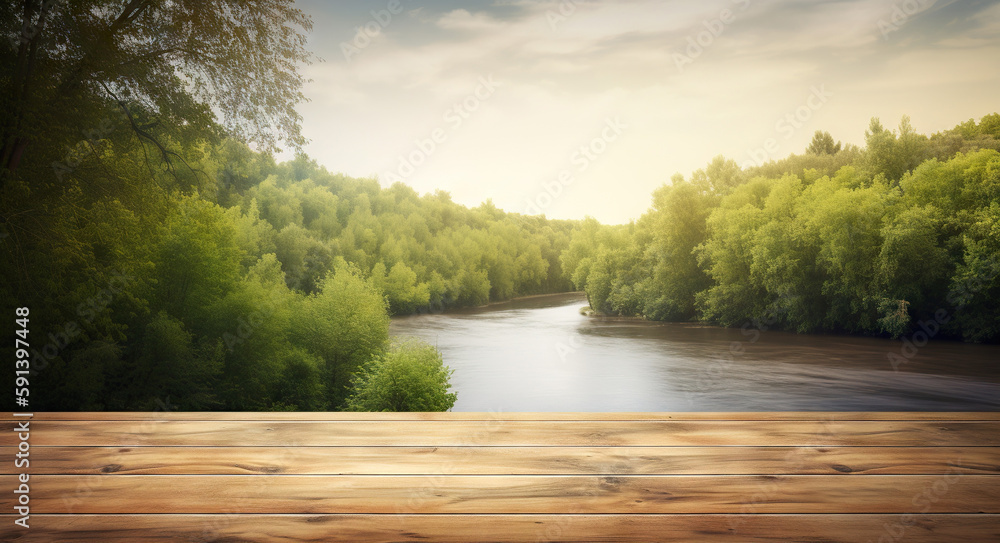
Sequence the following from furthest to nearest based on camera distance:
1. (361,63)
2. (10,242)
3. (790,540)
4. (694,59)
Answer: (694,59) → (361,63) → (10,242) → (790,540)

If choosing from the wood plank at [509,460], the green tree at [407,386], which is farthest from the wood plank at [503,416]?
the green tree at [407,386]

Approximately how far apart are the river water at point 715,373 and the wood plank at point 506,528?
35.6 ft

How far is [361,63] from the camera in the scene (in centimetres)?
990

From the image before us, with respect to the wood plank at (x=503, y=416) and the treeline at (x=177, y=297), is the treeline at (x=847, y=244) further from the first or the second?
the wood plank at (x=503, y=416)

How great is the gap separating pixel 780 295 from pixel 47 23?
23699mm

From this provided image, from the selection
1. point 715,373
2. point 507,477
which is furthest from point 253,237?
point 507,477

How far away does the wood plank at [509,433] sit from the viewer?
7.67ft

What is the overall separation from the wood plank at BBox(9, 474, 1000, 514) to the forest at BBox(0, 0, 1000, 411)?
423 cm

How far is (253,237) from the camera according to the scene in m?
23.0

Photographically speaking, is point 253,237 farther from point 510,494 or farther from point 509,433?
point 510,494

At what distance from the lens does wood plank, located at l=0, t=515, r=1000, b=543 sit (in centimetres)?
155

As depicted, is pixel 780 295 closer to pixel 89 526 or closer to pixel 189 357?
pixel 189 357

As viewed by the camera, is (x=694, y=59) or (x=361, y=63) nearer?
(x=361, y=63)

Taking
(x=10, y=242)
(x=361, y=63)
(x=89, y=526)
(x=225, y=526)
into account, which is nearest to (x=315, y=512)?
(x=225, y=526)
